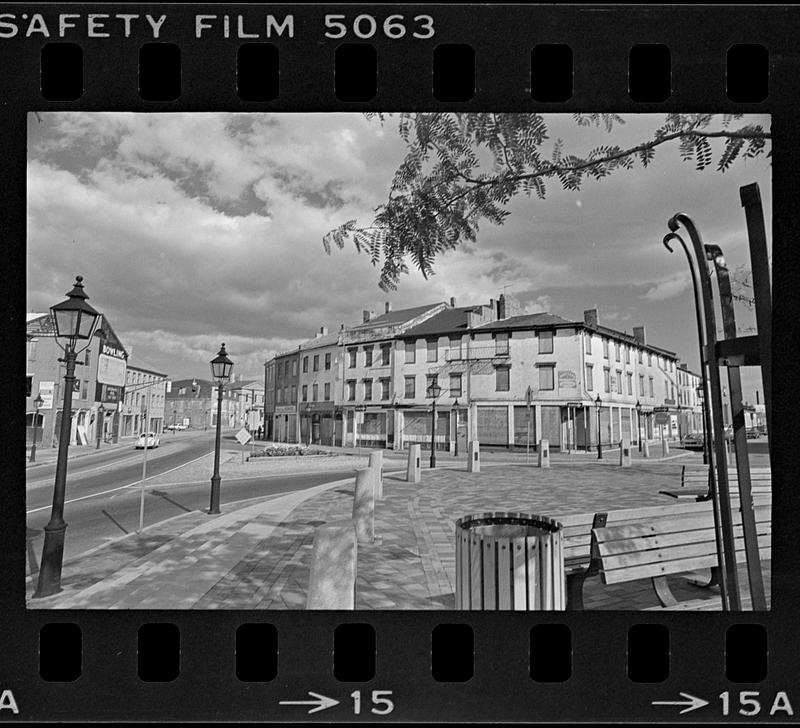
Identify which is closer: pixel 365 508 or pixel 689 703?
pixel 689 703

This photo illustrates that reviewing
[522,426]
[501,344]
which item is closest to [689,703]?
[501,344]

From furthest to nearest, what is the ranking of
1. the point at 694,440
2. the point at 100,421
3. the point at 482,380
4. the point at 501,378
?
the point at 482,380 → the point at 501,378 → the point at 694,440 → the point at 100,421

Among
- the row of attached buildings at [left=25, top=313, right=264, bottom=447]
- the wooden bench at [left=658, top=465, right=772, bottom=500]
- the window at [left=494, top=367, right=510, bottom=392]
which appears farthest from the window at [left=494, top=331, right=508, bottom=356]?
the row of attached buildings at [left=25, top=313, right=264, bottom=447]

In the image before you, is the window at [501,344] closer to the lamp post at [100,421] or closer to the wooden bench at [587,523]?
the wooden bench at [587,523]

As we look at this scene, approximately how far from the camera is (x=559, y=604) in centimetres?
270

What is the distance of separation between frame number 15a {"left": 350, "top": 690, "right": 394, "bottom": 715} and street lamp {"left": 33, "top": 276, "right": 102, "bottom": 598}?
2334 mm

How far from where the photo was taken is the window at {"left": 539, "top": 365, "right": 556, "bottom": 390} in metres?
6.40

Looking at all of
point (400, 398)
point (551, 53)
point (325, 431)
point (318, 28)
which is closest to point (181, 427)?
point (325, 431)

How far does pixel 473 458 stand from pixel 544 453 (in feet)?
8.89

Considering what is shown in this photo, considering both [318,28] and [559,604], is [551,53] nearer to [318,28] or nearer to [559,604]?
[318,28]

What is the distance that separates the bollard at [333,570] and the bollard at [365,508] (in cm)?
313

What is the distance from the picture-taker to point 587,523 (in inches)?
145

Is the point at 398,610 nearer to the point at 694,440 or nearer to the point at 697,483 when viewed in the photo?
the point at 694,440

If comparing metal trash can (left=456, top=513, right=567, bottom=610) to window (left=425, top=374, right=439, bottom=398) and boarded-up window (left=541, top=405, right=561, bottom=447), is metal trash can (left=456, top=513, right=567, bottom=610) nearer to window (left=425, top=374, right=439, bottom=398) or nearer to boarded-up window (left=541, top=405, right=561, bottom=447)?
window (left=425, top=374, right=439, bottom=398)
